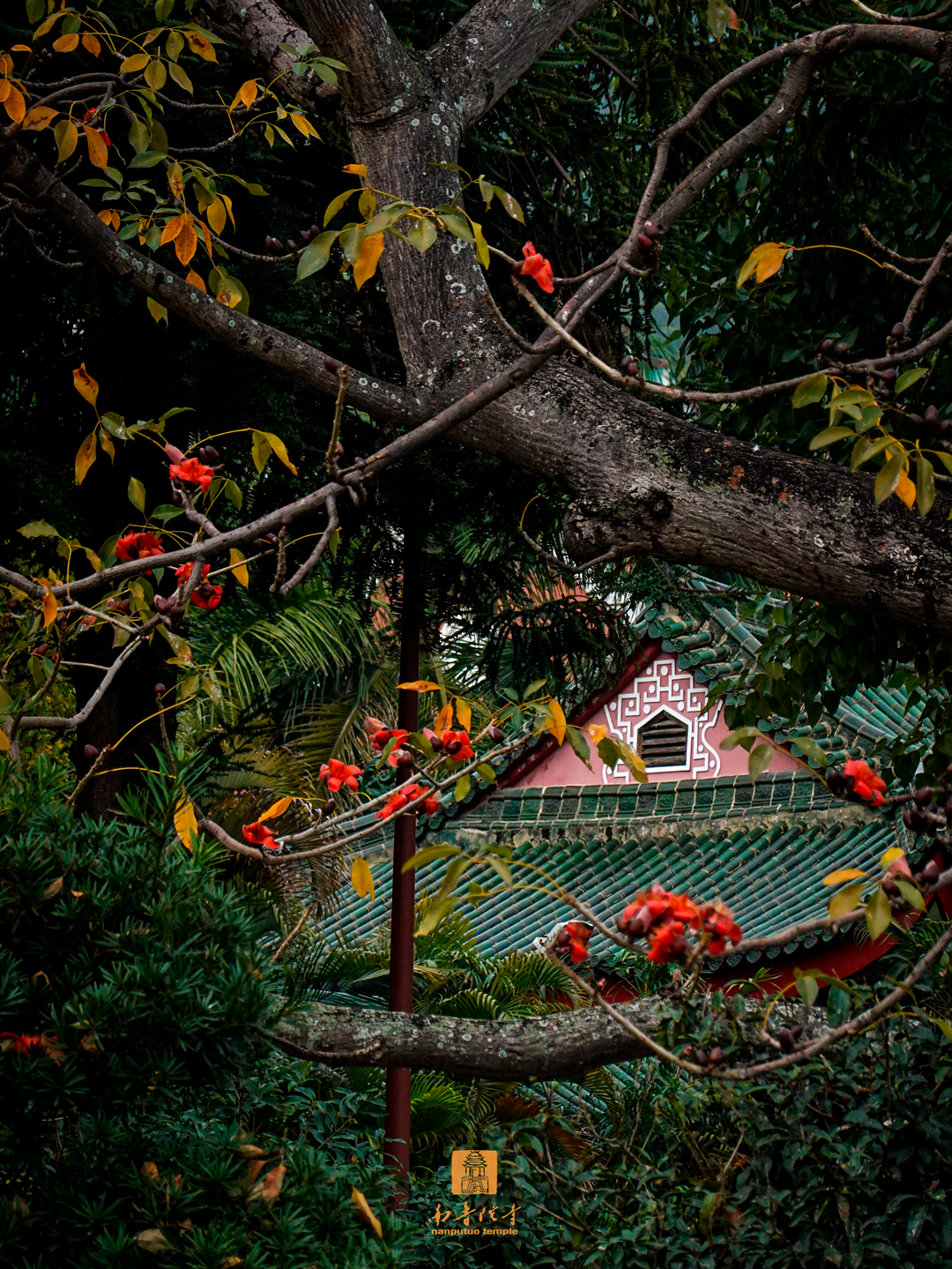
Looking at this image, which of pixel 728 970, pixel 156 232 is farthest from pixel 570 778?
pixel 156 232

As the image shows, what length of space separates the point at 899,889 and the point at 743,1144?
2.67 m

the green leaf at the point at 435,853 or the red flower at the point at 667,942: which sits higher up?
the green leaf at the point at 435,853

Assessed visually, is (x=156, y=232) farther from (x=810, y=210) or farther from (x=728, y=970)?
(x=728, y=970)

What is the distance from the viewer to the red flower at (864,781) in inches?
65.8

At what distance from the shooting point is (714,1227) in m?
3.70

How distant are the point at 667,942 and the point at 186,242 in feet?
6.26

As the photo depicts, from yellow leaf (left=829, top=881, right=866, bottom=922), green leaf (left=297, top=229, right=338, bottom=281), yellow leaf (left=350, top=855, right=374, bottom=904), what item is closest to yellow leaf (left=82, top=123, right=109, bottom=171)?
green leaf (left=297, top=229, right=338, bottom=281)

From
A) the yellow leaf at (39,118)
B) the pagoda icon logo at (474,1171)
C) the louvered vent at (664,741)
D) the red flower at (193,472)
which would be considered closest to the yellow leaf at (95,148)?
the yellow leaf at (39,118)

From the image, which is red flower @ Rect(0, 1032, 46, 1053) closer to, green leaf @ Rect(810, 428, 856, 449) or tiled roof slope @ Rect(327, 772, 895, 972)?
green leaf @ Rect(810, 428, 856, 449)

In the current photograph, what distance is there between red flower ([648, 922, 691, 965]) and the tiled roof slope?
703 cm

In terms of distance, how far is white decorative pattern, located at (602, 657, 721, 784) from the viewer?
32.8 feet

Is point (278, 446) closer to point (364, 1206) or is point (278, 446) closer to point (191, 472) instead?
point (191, 472)

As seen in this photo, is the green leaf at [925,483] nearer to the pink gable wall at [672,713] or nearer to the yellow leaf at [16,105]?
the yellow leaf at [16,105]

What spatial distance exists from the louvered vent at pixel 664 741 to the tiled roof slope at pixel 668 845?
0.32m
